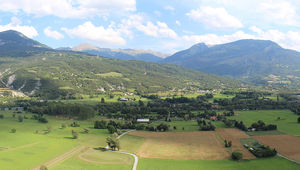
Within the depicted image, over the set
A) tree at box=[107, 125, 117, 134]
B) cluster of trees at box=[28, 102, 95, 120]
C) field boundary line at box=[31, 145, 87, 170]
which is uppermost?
cluster of trees at box=[28, 102, 95, 120]

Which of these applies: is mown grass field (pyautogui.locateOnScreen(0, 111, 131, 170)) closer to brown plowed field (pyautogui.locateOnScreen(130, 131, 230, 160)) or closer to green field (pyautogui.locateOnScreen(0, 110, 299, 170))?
green field (pyautogui.locateOnScreen(0, 110, 299, 170))

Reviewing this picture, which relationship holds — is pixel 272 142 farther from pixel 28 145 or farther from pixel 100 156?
pixel 28 145

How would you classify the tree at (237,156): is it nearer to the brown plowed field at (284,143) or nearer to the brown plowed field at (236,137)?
the brown plowed field at (236,137)

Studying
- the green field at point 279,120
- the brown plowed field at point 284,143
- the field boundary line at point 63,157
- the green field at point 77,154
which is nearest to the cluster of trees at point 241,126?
the green field at point 279,120

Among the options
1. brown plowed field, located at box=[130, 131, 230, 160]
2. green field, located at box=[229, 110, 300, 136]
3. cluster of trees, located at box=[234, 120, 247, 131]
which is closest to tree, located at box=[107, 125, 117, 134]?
brown plowed field, located at box=[130, 131, 230, 160]

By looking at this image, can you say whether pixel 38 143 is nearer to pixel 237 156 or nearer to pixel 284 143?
pixel 237 156

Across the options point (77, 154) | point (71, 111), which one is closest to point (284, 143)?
point (77, 154)
